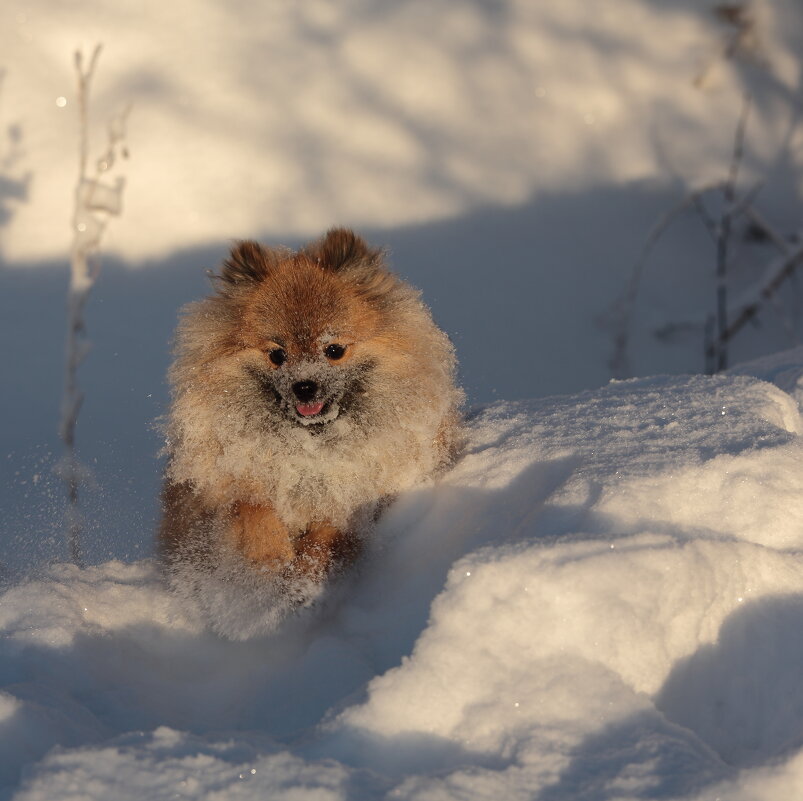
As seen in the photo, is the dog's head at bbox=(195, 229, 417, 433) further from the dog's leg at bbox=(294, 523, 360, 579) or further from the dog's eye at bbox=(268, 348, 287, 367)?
the dog's leg at bbox=(294, 523, 360, 579)

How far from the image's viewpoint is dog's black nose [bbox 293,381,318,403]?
1969 mm

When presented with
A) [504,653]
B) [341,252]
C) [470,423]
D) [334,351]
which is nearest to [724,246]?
[470,423]

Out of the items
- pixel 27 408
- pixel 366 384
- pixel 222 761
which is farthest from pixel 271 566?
pixel 27 408

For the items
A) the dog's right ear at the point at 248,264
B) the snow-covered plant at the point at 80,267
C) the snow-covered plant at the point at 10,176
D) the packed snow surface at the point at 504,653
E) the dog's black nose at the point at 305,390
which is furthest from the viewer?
the snow-covered plant at the point at 10,176

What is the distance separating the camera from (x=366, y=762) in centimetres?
125

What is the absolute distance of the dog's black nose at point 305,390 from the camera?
1969 mm

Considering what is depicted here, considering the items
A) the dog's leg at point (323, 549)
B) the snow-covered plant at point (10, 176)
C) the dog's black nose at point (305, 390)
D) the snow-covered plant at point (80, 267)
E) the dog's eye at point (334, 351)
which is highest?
the snow-covered plant at point (10, 176)

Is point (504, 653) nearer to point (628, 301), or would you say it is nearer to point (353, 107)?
point (628, 301)

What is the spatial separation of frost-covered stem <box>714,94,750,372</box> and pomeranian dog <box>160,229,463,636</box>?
6.85ft

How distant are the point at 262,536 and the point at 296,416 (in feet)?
0.97

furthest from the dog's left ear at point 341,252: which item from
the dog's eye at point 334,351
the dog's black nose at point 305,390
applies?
the dog's black nose at point 305,390

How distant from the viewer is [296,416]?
204 centimetres

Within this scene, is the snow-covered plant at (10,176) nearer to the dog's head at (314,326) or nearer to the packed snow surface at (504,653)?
the dog's head at (314,326)

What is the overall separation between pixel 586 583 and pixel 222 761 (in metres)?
0.63
